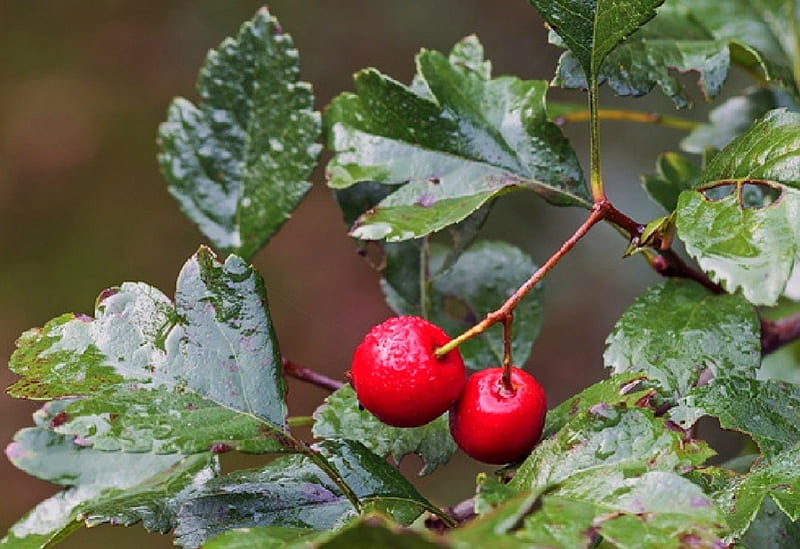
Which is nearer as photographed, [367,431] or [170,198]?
[367,431]

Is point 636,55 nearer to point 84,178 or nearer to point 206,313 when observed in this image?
point 206,313

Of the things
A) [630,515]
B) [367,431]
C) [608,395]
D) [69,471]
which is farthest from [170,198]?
[630,515]

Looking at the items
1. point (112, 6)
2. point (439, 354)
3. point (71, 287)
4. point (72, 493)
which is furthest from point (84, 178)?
point (439, 354)

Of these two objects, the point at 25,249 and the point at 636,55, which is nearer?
the point at 636,55

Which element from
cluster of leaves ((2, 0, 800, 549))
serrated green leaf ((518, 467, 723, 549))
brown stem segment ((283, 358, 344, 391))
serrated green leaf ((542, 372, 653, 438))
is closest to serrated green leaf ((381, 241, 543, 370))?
cluster of leaves ((2, 0, 800, 549))

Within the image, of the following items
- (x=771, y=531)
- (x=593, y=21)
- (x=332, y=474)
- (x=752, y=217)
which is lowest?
(x=771, y=531)

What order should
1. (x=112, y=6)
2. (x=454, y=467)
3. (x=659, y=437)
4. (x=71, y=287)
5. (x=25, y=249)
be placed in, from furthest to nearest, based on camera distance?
(x=112, y=6), (x=25, y=249), (x=71, y=287), (x=454, y=467), (x=659, y=437)

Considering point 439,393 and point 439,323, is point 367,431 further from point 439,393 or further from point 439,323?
point 439,323

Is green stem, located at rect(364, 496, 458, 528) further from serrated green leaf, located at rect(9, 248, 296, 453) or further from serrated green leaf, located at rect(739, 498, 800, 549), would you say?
serrated green leaf, located at rect(739, 498, 800, 549)
